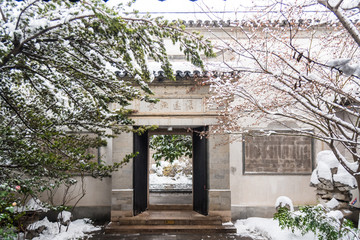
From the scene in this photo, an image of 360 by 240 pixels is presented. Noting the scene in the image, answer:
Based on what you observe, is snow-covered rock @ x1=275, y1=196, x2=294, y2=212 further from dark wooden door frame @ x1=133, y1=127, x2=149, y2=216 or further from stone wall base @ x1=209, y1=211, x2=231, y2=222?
dark wooden door frame @ x1=133, y1=127, x2=149, y2=216

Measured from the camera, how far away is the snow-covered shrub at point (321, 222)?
575 cm

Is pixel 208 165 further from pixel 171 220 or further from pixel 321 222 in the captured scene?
pixel 321 222

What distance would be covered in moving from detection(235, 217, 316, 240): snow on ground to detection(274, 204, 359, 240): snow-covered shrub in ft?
1.23

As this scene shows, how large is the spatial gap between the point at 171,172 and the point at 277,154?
9852 mm

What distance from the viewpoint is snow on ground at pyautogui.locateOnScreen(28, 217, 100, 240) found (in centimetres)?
735

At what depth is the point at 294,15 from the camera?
4711 mm

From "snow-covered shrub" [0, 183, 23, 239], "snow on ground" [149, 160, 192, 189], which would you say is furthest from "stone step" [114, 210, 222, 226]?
"snow on ground" [149, 160, 192, 189]

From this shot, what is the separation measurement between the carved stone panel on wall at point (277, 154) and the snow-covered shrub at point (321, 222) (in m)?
2.81

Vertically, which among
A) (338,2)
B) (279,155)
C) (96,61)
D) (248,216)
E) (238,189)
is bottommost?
(248,216)

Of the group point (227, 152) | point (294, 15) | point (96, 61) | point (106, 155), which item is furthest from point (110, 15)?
point (106, 155)

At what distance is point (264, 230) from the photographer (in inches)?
301

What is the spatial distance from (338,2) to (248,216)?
24.3 feet

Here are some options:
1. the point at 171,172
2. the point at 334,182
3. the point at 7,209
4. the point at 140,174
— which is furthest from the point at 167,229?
the point at 171,172

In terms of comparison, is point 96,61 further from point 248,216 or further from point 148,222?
point 248,216
